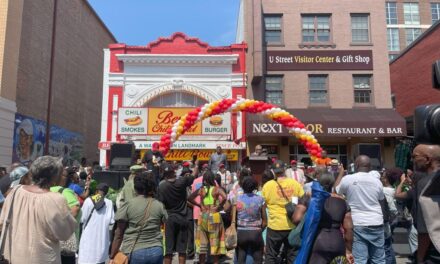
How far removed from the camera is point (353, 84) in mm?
18109

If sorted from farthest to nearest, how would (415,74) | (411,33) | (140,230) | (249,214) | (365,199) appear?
(411,33) < (415,74) < (249,214) < (365,199) < (140,230)

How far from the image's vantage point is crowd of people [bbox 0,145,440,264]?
2982 millimetres

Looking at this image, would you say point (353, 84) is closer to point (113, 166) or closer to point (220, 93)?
point (220, 93)

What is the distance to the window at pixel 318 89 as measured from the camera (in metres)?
18.1

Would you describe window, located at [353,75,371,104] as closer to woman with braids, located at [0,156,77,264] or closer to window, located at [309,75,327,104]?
window, located at [309,75,327,104]

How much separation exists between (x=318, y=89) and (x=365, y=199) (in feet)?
44.5

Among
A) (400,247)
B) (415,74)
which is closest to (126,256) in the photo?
(400,247)

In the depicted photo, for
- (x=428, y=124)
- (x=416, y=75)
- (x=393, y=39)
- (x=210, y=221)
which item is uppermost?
(x=393, y=39)

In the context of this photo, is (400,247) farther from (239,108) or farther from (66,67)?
(66,67)

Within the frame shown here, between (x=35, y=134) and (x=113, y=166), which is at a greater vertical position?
(x=35, y=134)

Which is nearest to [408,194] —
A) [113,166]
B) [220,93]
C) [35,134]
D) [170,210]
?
[170,210]

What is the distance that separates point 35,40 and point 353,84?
16.2 metres

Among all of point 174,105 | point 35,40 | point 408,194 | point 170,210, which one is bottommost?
point 170,210

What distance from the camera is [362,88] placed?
59.5ft
